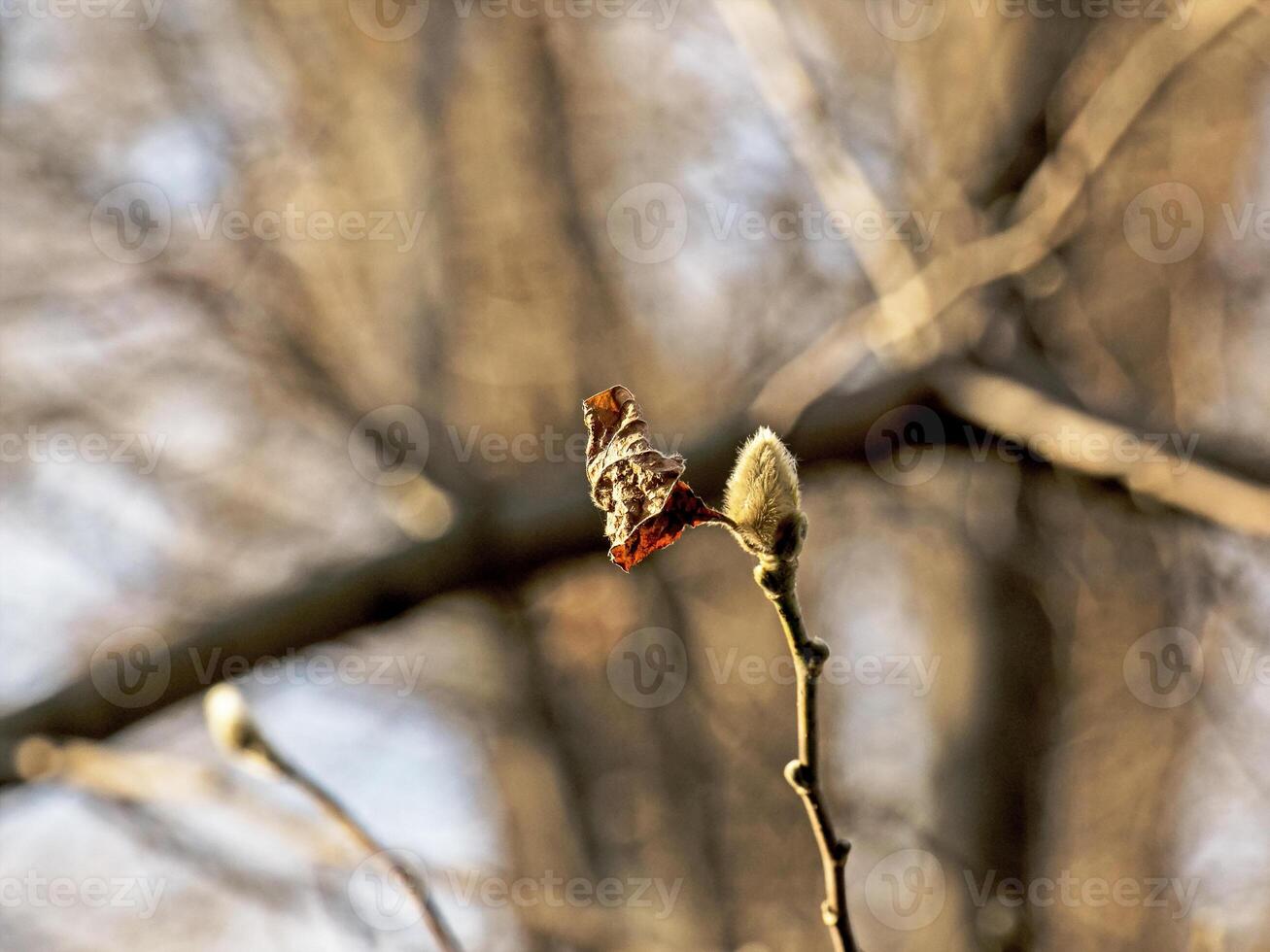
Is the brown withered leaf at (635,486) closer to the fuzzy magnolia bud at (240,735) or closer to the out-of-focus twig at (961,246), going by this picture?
the fuzzy magnolia bud at (240,735)

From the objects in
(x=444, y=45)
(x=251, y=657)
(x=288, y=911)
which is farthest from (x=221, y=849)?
(x=444, y=45)

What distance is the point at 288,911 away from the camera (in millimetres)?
3164

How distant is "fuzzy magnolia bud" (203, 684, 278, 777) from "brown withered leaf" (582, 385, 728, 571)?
1.88 feet

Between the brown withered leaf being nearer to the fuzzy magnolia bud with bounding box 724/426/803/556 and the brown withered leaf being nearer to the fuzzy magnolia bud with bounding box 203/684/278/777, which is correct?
the fuzzy magnolia bud with bounding box 724/426/803/556

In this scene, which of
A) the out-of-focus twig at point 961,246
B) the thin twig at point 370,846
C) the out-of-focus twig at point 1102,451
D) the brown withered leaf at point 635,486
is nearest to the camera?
the brown withered leaf at point 635,486

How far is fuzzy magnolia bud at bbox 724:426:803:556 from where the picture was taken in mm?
635

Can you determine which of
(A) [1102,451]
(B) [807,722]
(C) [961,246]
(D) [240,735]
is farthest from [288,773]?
(C) [961,246]

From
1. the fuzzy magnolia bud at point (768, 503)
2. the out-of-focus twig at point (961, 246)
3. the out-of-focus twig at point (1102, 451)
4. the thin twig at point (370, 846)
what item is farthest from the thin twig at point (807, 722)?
the out-of-focus twig at point (961, 246)

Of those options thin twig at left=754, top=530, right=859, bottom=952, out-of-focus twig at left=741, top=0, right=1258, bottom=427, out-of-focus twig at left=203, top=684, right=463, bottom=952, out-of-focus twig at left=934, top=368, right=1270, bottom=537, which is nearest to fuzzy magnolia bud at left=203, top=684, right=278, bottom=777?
out-of-focus twig at left=203, top=684, right=463, bottom=952

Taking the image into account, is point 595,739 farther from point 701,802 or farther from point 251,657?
point 251,657

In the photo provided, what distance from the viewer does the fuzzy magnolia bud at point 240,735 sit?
3.43 feet

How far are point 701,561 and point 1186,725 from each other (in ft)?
5.59

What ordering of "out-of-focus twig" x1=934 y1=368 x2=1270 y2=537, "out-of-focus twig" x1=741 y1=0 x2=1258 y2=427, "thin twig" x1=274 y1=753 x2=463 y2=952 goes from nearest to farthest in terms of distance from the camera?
"thin twig" x1=274 y1=753 x2=463 y2=952
"out-of-focus twig" x1=934 y1=368 x2=1270 y2=537
"out-of-focus twig" x1=741 y1=0 x2=1258 y2=427

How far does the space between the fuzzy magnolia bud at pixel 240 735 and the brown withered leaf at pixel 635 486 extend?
1.88 ft
